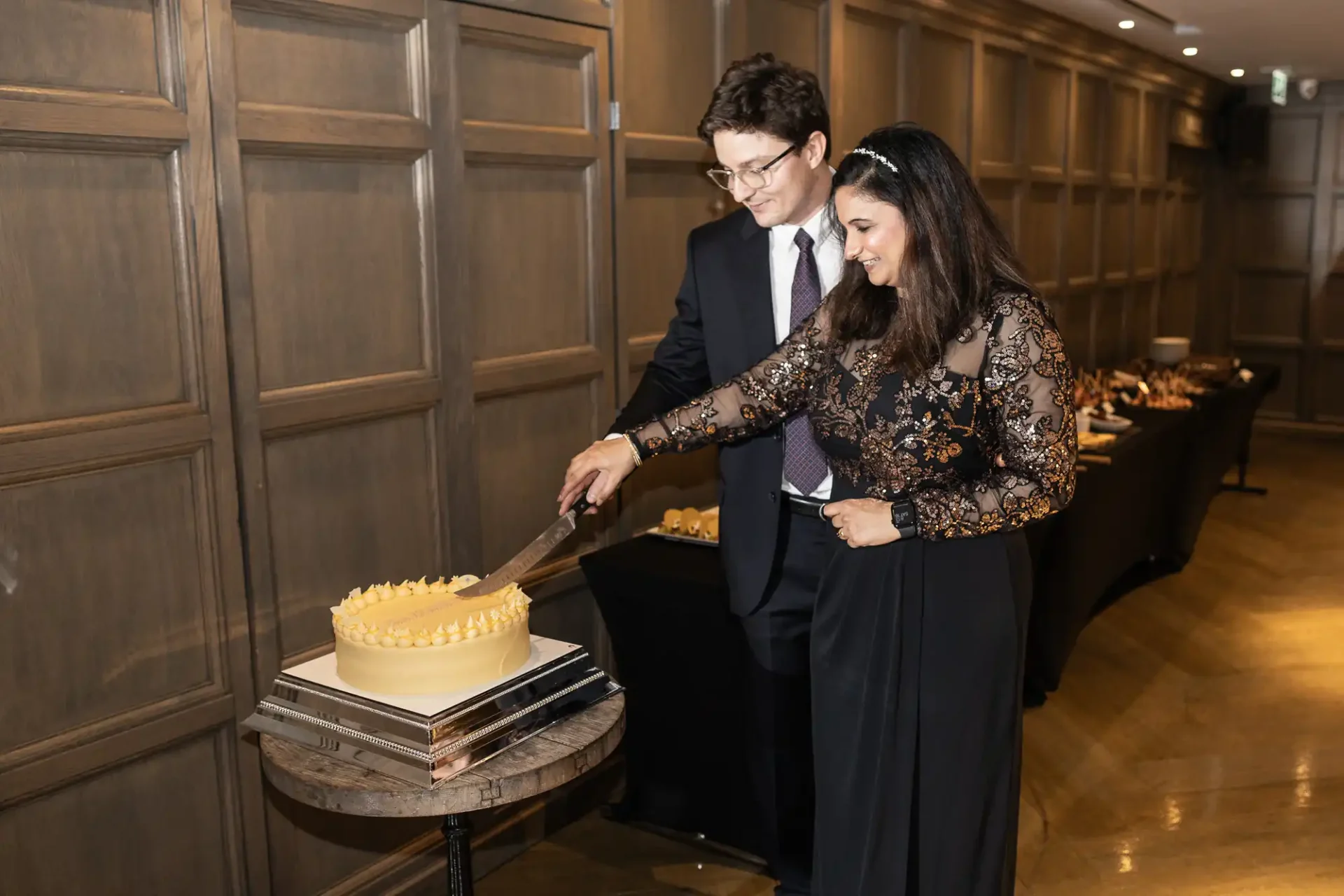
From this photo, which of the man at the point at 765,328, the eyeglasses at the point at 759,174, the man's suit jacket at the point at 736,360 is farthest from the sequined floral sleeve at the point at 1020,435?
the eyeglasses at the point at 759,174

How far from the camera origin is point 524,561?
2.17 m

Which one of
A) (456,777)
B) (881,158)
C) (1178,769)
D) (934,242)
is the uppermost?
(881,158)

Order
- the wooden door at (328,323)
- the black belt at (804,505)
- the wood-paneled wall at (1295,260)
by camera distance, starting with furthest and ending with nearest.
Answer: the wood-paneled wall at (1295,260) < the black belt at (804,505) < the wooden door at (328,323)

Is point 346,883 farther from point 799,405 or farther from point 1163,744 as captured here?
point 1163,744

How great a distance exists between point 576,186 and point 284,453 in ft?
3.71

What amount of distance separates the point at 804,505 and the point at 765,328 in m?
0.38

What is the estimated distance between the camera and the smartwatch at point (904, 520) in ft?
6.68

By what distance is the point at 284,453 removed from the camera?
2.42 m

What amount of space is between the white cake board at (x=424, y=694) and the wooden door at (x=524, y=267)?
2.59ft

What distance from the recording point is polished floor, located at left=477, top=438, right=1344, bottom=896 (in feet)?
10.00

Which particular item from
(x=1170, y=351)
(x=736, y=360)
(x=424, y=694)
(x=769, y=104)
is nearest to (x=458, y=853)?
(x=424, y=694)

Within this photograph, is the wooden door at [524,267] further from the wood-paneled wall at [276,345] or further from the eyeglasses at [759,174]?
the eyeglasses at [759,174]

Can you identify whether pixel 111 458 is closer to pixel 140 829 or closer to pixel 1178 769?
pixel 140 829

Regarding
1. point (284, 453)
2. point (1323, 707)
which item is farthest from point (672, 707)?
point (1323, 707)
